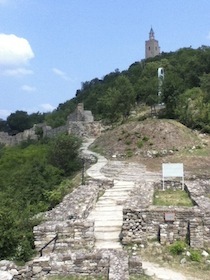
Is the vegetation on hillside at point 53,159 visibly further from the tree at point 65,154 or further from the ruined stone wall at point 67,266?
the ruined stone wall at point 67,266

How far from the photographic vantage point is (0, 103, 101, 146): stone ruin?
4433 centimetres

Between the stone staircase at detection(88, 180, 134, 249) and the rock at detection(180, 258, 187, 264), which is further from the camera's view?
the stone staircase at detection(88, 180, 134, 249)

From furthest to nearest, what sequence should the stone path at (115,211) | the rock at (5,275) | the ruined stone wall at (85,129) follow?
the ruined stone wall at (85,129) < the stone path at (115,211) < the rock at (5,275)

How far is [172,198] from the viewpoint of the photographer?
15484mm

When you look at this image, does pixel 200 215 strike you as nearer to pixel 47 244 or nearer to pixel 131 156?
pixel 47 244

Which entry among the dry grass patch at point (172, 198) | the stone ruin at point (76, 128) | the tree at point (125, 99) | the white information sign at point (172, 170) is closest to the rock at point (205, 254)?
the dry grass patch at point (172, 198)

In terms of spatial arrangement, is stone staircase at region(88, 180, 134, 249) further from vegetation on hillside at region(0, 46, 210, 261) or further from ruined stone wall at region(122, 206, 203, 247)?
vegetation on hillside at region(0, 46, 210, 261)

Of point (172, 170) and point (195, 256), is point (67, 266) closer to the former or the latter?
point (195, 256)

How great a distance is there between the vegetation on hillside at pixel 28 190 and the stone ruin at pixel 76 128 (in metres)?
10.6

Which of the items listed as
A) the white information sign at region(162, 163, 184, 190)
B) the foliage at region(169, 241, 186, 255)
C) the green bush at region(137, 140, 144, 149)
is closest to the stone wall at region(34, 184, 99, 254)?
the foliage at region(169, 241, 186, 255)

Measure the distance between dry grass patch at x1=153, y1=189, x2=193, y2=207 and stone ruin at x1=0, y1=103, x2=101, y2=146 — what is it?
1034 inches

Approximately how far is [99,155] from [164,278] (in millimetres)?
22050

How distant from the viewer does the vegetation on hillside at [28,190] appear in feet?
30.7

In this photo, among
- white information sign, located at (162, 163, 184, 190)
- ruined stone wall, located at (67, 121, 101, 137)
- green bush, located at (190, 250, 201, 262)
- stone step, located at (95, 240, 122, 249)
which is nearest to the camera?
green bush, located at (190, 250, 201, 262)
